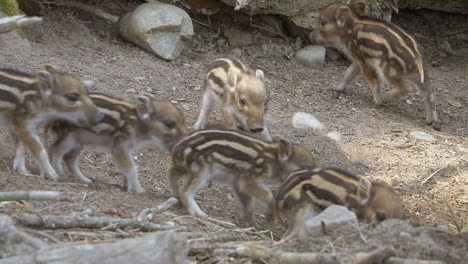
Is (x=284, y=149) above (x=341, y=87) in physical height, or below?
above

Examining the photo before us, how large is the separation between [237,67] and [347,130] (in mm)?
1539

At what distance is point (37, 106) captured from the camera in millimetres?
5859

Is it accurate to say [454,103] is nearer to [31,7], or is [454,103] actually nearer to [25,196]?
[31,7]

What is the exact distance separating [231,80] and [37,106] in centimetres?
218

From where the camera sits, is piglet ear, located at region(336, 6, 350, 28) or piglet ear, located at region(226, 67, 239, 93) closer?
piglet ear, located at region(226, 67, 239, 93)

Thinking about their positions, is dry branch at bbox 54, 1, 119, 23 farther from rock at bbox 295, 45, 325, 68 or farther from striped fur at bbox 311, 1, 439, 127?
striped fur at bbox 311, 1, 439, 127

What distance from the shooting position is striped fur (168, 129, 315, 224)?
565 centimetres

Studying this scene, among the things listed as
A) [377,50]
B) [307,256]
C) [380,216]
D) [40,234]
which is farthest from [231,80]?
[307,256]

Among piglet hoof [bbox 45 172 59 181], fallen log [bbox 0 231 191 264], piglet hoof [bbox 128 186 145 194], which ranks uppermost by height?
fallen log [bbox 0 231 191 264]

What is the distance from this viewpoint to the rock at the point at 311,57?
10266mm

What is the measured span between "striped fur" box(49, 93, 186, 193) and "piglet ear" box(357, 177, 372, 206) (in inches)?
70.3

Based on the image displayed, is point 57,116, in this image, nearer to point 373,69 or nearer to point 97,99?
point 97,99

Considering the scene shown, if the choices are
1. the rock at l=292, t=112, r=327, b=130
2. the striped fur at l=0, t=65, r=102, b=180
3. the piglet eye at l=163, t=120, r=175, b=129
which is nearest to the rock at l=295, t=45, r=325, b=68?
the rock at l=292, t=112, r=327, b=130

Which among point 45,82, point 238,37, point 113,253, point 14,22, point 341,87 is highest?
point 14,22
